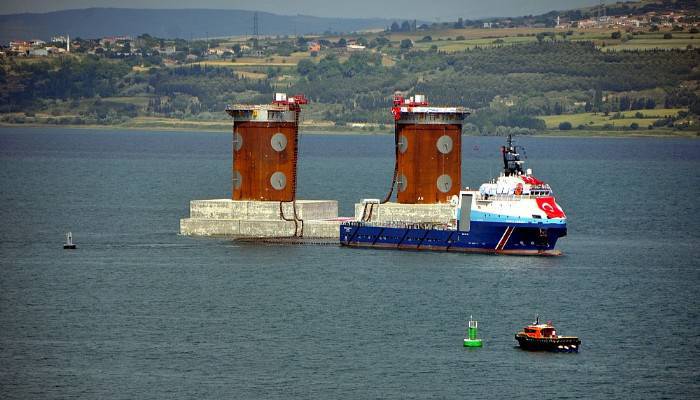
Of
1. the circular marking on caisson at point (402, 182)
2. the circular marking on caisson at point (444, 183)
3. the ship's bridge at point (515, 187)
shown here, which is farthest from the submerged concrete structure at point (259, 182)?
the ship's bridge at point (515, 187)

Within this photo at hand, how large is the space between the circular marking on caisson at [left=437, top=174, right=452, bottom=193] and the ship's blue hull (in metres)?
5.46

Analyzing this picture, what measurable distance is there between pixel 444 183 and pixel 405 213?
373 cm

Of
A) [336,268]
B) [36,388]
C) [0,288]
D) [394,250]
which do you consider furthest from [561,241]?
[36,388]

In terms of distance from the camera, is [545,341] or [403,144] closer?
[545,341]

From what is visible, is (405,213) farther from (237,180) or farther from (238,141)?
(238,141)

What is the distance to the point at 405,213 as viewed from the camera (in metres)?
120

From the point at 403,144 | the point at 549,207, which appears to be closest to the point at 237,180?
the point at 403,144

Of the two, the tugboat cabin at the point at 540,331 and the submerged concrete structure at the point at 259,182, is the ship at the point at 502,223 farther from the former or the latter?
the tugboat cabin at the point at 540,331

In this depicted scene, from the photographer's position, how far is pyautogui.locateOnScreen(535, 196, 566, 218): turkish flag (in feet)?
368

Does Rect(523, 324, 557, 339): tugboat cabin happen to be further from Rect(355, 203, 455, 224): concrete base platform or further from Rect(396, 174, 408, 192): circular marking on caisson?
Rect(396, 174, 408, 192): circular marking on caisson

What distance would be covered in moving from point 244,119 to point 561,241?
25207 mm

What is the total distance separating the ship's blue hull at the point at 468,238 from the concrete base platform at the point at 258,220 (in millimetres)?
3481

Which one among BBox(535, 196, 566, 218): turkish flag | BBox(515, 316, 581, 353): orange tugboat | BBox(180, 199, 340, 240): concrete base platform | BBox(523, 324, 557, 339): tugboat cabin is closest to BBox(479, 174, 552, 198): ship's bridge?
BBox(535, 196, 566, 218): turkish flag

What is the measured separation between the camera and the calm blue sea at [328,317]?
74.9 meters
